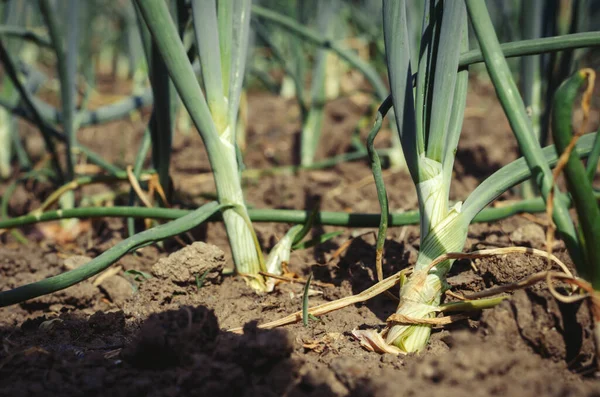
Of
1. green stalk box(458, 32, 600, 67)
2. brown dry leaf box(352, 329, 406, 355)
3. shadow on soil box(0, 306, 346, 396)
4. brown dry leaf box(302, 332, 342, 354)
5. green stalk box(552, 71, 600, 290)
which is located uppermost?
green stalk box(458, 32, 600, 67)

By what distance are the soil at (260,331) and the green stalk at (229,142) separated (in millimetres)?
52

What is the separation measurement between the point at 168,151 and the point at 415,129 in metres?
0.62

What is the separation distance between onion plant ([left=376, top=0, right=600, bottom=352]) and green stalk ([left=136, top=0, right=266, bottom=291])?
333 millimetres

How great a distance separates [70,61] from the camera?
5.42 feet

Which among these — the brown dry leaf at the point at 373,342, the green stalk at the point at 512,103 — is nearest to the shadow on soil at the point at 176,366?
the brown dry leaf at the point at 373,342

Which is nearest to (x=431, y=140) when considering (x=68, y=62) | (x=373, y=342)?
(x=373, y=342)

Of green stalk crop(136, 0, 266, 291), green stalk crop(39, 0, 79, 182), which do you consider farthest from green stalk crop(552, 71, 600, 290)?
green stalk crop(39, 0, 79, 182)

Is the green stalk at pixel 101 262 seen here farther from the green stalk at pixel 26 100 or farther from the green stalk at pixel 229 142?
the green stalk at pixel 26 100

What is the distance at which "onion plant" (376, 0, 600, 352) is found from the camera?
896mm

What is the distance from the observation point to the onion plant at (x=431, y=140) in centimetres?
90

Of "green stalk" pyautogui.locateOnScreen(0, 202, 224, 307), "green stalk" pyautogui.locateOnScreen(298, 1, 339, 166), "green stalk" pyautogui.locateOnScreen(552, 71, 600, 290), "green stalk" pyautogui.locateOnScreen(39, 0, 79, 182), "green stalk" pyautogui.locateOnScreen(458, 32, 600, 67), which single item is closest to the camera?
"green stalk" pyautogui.locateOnScreen(552, 71, 600, 290)

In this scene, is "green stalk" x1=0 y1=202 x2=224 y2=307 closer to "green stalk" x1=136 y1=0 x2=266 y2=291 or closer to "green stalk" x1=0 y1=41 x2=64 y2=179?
"green stalk" x1=136 y1=0 x2=266 y2=291

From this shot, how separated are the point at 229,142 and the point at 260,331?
405 mm

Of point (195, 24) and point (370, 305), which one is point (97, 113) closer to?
point (195, 24)
